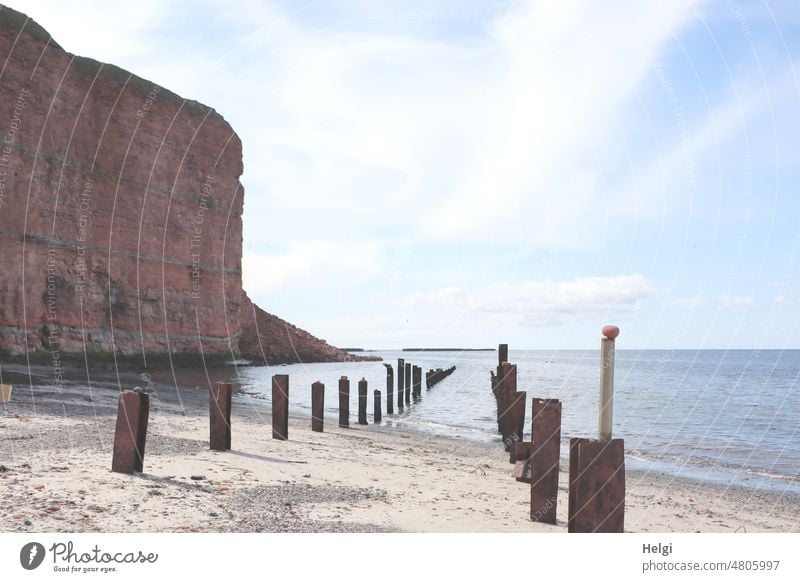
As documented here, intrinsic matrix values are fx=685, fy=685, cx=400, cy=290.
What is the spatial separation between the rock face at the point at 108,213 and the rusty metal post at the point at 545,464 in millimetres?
23962

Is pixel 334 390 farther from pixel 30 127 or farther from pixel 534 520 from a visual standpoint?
pixel 534 520

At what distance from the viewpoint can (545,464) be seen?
776 cm

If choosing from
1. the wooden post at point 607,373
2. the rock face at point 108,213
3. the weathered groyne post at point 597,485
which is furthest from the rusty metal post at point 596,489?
the rock face at point 108,213

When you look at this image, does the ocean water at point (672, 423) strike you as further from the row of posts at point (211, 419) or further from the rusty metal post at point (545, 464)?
the rusty metal post at point (545, 464)

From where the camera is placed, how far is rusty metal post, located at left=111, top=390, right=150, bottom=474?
7.42 meters

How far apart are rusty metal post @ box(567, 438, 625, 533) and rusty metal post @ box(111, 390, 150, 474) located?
4.63 meters

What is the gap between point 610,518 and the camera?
5871mm

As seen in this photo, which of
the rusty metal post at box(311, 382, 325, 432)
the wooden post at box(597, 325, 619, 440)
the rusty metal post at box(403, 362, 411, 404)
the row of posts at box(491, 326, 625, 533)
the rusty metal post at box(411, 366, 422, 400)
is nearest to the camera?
the wooden post at box(597, 325, 619, 440)

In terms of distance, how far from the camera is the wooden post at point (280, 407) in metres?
12.5

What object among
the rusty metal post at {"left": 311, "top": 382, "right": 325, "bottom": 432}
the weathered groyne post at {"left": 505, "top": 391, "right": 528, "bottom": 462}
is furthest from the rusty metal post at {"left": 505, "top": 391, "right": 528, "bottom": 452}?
the rusty metal post at {"left": 311, "top": 382, "right": 325, "bottom": 432}

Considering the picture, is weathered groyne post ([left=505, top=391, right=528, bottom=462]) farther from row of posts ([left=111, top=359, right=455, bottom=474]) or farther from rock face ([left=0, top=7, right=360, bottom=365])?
rock face ([left=0, top=7, right=360, bottom=365])

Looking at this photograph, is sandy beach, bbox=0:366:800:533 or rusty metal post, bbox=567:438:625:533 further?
sandy beach, bbox=0:366:800:533

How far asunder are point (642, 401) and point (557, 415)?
31279 millimetres
